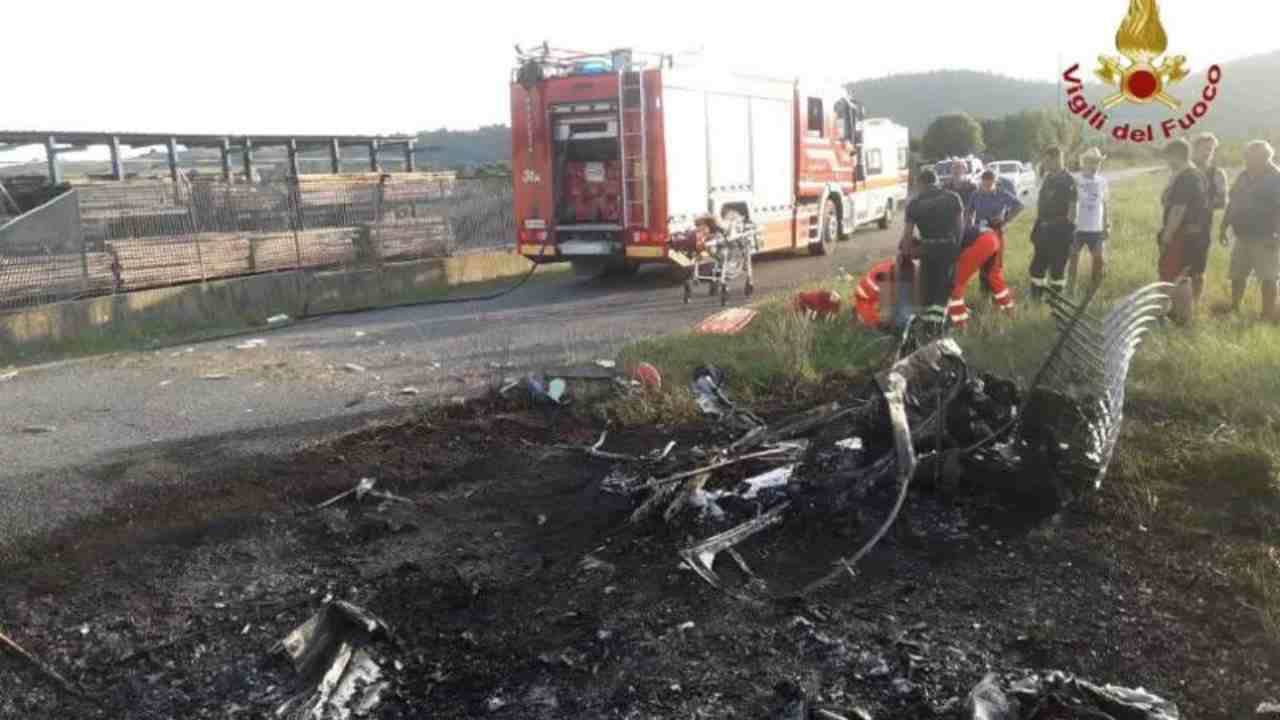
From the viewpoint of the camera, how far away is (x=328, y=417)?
7.57m

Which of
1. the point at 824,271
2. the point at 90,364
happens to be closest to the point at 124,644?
the point at 90,364

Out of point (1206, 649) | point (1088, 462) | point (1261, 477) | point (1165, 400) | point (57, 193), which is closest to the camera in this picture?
point (1206, 649)

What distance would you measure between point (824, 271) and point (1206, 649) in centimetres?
1324

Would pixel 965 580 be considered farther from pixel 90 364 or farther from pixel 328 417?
pixel 90 364

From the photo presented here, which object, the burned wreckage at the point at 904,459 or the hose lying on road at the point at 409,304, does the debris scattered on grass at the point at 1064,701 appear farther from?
the hose lying on road at the point at 409,304

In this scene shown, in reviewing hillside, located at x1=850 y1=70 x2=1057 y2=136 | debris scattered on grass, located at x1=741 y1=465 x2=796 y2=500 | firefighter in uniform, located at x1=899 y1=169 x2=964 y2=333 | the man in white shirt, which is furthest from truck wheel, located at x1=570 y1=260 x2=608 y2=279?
hillside, located at x1=850 y1=70 x2=1057 y2=136

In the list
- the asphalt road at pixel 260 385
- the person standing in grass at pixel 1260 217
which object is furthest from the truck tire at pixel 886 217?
the person standing in grass at pixel 1260 217

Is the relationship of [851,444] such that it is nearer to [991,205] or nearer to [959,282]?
[959,282]

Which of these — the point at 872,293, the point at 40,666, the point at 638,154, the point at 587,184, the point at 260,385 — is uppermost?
the point at 638,154

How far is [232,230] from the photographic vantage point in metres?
15.4

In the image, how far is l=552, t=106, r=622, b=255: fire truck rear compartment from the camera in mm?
14234

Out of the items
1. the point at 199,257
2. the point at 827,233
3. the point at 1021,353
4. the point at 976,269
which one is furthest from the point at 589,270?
the point at 1021,353

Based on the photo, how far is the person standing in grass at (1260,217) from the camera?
8.76m

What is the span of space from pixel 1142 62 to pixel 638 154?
610 cm
